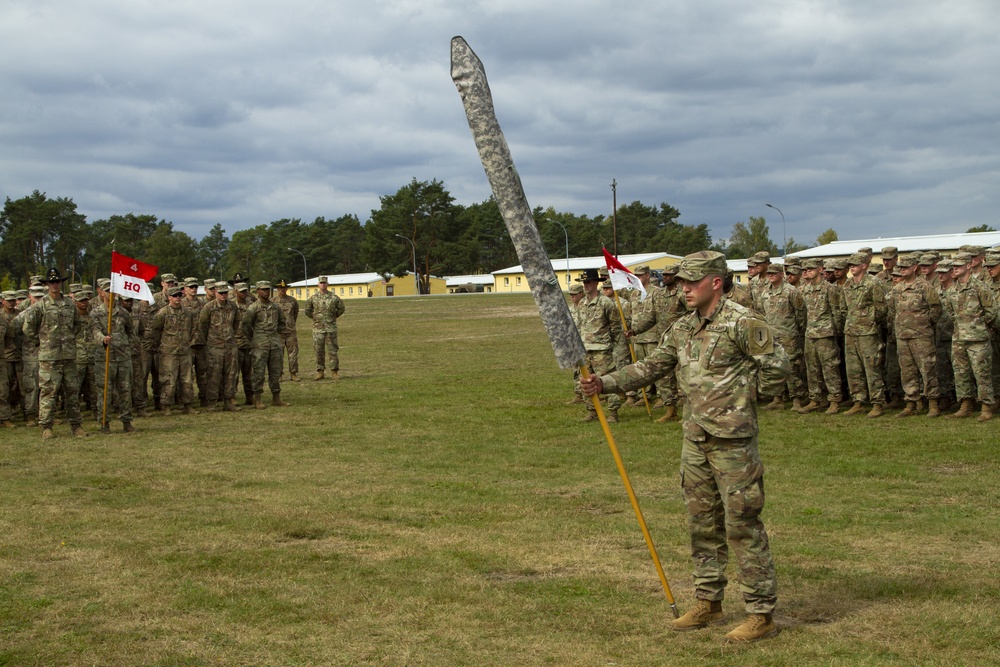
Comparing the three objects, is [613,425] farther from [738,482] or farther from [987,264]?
[738,482]

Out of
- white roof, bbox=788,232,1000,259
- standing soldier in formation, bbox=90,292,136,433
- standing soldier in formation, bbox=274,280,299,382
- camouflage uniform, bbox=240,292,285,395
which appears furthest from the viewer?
white roof, bbox=788,232,1000,259

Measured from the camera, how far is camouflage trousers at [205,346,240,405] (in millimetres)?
18250

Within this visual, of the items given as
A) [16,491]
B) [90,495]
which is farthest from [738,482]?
[16,491]

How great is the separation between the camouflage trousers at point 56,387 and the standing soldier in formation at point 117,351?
56cm

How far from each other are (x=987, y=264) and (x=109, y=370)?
1424 cm

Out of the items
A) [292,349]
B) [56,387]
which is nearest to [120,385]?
[56,387]

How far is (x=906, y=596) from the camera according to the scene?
6605 mm

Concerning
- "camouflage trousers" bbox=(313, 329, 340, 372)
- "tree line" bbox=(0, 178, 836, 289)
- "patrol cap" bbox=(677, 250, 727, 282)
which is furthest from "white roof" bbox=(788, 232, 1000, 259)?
"patrol cap" bbox=(677, 250, 727, 282)

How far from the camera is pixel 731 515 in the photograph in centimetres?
597

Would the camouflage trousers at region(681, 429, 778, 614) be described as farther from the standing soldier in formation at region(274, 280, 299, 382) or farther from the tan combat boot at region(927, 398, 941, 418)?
the standing soldier in formation at region(274, 280, 299, 382)

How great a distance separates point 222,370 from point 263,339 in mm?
1043

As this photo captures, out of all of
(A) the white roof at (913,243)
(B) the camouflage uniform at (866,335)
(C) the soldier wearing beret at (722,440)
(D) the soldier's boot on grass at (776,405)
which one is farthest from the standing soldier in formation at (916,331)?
(A) the white roof at (913,243)

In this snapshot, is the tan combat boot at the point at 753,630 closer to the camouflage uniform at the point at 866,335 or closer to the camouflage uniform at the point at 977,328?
the camouflage uniform at the point at 977,328

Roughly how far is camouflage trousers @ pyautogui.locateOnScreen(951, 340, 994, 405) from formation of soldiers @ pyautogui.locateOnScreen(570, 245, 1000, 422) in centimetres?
1
